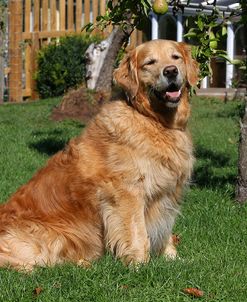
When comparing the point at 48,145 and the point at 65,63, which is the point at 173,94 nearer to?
the point at 48,145

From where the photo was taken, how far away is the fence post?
65.9 feet

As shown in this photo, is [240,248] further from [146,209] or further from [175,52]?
[175,52]

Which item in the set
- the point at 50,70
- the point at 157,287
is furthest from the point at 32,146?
the point at 50,70

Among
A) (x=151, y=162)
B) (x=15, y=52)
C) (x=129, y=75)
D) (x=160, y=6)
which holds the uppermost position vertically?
(x=160, y=6)

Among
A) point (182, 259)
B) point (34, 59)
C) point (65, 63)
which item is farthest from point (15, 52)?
point (182, 259)

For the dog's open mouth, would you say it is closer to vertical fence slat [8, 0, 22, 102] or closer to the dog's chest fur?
the dog's chest fur

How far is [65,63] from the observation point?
19031mm

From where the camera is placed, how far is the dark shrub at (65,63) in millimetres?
18812

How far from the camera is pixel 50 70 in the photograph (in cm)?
1925

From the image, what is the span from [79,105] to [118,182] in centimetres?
838

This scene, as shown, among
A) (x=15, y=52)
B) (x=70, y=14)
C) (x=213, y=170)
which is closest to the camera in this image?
(x=213, y=170)

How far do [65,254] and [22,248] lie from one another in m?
0.37

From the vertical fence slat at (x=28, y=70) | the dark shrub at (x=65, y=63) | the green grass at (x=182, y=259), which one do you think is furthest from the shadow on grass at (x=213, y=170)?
the vertical fence slat at (x=28, y=70)

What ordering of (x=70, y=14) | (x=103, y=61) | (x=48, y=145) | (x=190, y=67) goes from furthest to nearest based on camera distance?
(x=70, y=14)
(x=103, y=61)
(x=48, y=145)
(x=190, y=67)
